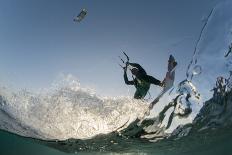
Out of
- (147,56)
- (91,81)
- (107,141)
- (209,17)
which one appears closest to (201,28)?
(209,17)

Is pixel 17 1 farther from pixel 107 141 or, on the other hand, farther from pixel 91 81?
pixel 107 141

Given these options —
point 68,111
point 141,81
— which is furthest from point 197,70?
point 68,111

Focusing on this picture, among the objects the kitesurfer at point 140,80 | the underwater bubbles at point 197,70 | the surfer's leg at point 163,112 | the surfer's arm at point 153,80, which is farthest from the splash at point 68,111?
the underwater bubbles at point 197,70

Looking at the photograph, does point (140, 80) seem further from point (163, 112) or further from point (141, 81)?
point (163, 112)

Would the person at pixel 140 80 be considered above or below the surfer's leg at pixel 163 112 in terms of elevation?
above

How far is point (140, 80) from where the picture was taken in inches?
461

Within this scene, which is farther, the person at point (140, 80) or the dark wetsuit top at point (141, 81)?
the dark wetsuit top at point (141, 81)

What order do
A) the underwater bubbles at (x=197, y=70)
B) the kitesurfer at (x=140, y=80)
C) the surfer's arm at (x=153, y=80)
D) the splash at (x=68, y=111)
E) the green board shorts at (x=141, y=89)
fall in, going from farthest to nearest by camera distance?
1. the splash at (x=68, y=111)
2. the underwater bubbles at (x=197, y=70)
3. the green board shorts at (x=141, y=89)
4. the surfer's arm at (x=153, y=80)
5. the kitesurfer at (x=140, y=80)

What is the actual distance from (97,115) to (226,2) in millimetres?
9198

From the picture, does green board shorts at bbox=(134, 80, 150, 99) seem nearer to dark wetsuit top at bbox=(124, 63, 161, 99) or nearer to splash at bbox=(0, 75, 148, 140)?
dark wetsuit top at bbox=(124, 63, 161, 99)

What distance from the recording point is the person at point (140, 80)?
11031mm

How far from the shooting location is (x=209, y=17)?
10.2 m

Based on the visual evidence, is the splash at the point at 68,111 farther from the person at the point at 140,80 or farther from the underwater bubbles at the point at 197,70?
the underwater bubbles at the point at 197,70

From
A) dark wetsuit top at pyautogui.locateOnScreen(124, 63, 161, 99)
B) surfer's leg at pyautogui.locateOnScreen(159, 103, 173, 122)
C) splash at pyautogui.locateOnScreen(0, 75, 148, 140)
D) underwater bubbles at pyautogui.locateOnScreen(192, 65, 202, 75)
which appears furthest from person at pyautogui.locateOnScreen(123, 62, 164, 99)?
surfer's leg at pyautogui.locateOnScreen(159, 103, 173, 122)
